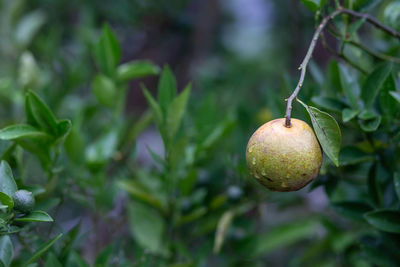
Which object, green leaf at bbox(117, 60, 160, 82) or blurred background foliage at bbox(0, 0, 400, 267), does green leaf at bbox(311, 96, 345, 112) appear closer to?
blurred background foliage at bbox(0, 0, 400, 267)

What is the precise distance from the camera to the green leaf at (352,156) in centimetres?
89

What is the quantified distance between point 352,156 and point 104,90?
2.11 ft

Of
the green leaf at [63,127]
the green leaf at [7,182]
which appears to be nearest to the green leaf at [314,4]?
the green leaf at [63,127]

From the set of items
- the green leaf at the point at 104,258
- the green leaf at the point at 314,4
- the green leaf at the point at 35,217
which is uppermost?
the green leaf at the point at 314,4

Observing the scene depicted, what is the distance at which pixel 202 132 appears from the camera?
3.79 feet

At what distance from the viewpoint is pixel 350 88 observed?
918mm

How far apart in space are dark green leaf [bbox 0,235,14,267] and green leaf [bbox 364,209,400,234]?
0.63 metres

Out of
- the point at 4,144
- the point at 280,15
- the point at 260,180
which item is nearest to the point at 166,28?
the point at 280,15

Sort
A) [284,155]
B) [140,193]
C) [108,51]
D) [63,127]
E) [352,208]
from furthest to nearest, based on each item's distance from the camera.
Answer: [108,51] → [140,193] → [352,208] → [63,127] → [284,155]

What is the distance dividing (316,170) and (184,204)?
1.78 feet

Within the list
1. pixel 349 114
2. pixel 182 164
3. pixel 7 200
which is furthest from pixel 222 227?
pixel 7 200

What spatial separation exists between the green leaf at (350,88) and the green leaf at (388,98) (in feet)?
0.16

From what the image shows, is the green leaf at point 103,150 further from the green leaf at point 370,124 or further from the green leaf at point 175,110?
the green leaf at point 370,124

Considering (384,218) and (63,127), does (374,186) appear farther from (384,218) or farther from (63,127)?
(63,127)
